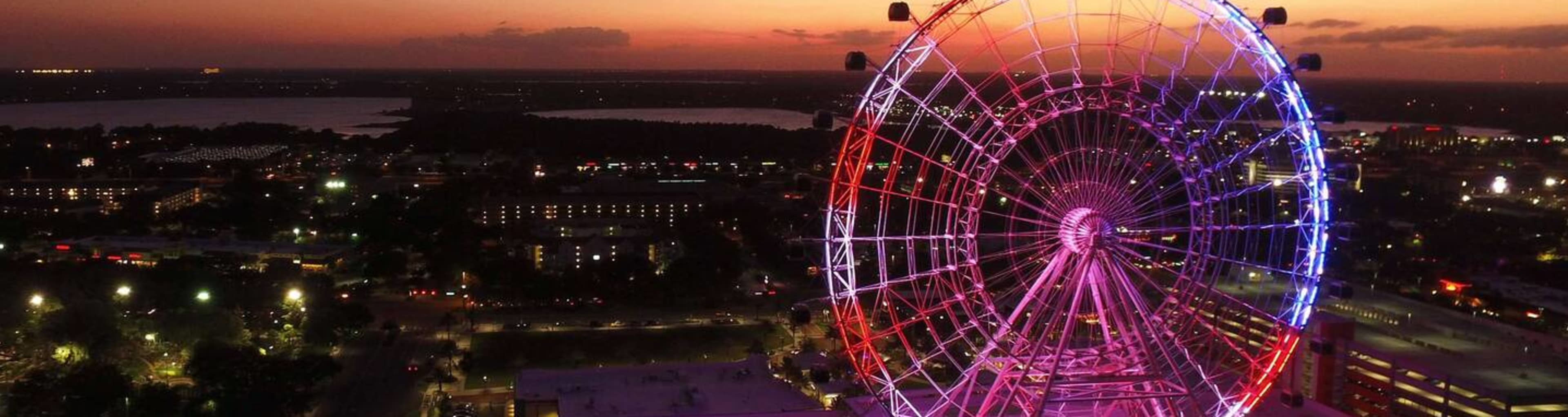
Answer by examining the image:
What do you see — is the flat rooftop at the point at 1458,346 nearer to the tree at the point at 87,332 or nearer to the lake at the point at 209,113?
the tree at the point at 87,332

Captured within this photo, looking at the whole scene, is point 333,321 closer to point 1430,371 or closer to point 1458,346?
point 1430,371

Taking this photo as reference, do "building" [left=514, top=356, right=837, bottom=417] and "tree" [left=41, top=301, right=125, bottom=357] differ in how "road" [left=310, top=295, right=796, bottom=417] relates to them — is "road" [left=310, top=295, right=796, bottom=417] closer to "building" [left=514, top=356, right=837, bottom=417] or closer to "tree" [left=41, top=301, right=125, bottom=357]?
"building" [left=514, top=356, right=837, bottom=417]

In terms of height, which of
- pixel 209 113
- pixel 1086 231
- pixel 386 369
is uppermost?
pixel 1086 231

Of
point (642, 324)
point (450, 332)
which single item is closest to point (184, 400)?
point (450, 332)

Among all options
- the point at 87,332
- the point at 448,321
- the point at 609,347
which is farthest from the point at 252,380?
the point at 448,321

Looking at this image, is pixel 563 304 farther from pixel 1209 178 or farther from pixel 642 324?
pixel 1209 178
